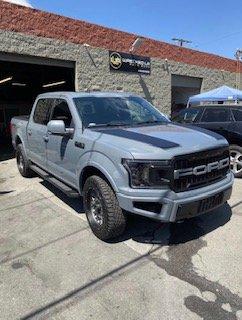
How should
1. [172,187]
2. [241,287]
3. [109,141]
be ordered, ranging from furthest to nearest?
[109,141]
[172,187]
[241,287]

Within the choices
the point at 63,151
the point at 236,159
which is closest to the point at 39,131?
the point at 63,151

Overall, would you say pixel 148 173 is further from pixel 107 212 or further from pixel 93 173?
pixel 93 173

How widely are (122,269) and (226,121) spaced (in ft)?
17.3

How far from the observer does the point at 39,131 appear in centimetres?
698

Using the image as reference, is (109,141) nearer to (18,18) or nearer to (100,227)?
(100,227)

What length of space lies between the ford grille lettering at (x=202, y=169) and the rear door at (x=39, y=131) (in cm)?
312

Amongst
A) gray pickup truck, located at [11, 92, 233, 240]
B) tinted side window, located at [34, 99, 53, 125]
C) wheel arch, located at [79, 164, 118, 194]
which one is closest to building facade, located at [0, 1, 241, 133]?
tinted side window, located at [34, 99, 53, 125]

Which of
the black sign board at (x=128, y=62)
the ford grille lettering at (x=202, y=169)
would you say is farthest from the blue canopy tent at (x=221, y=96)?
the ford grille lettering at (x=202, y=169)

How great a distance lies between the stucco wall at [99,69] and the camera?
37.7ft

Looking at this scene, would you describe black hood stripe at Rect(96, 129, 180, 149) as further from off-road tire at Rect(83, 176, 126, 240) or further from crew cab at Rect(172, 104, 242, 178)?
crew cab at Rect(172, 104, 242, 178)

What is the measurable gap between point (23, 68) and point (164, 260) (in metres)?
14.9

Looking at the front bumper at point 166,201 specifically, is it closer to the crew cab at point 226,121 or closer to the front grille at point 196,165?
the front grille at point 196,165

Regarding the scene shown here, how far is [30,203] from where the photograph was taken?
22.5 feet

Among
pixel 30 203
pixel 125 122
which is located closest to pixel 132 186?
pixel 125 122
